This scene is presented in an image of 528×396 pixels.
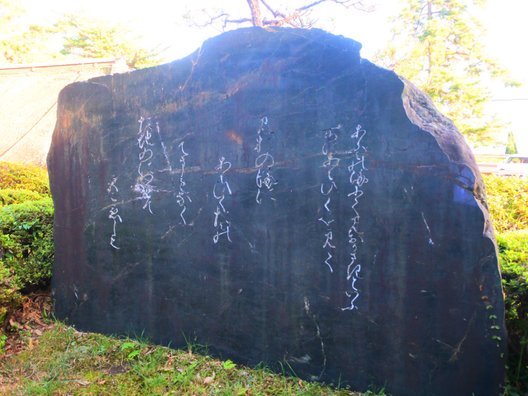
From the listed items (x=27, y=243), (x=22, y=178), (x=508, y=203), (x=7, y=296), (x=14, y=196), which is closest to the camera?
(x=7, y=296)

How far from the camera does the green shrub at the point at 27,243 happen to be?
370cm

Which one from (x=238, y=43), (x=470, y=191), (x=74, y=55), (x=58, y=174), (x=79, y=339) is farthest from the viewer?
(x=74, y=55)

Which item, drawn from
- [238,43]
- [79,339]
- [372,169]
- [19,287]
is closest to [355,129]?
[372,169]

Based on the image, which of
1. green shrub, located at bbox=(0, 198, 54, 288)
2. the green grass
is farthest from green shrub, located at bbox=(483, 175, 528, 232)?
green shrub, located at bbox=(0, 198, 54, 288)

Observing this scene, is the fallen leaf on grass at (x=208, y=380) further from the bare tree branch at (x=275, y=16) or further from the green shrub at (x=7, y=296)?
the bare tree branch at (x=275, y=16)

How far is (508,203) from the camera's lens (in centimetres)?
582

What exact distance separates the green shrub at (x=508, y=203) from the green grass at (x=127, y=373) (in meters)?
4.02

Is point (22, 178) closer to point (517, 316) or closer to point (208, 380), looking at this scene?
point (208, 380)

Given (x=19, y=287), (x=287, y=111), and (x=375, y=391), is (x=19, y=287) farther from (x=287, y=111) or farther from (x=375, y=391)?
(x=375, y=391)

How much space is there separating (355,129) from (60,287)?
306 cm

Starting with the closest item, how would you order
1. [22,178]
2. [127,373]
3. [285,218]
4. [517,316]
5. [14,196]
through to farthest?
1. [517,316]
2. [285,218]
3. [127,373]
4. [14,196]
5. [22,178]

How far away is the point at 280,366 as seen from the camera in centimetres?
293

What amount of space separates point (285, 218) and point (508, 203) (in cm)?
450

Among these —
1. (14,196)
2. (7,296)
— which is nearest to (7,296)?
(7,296)
